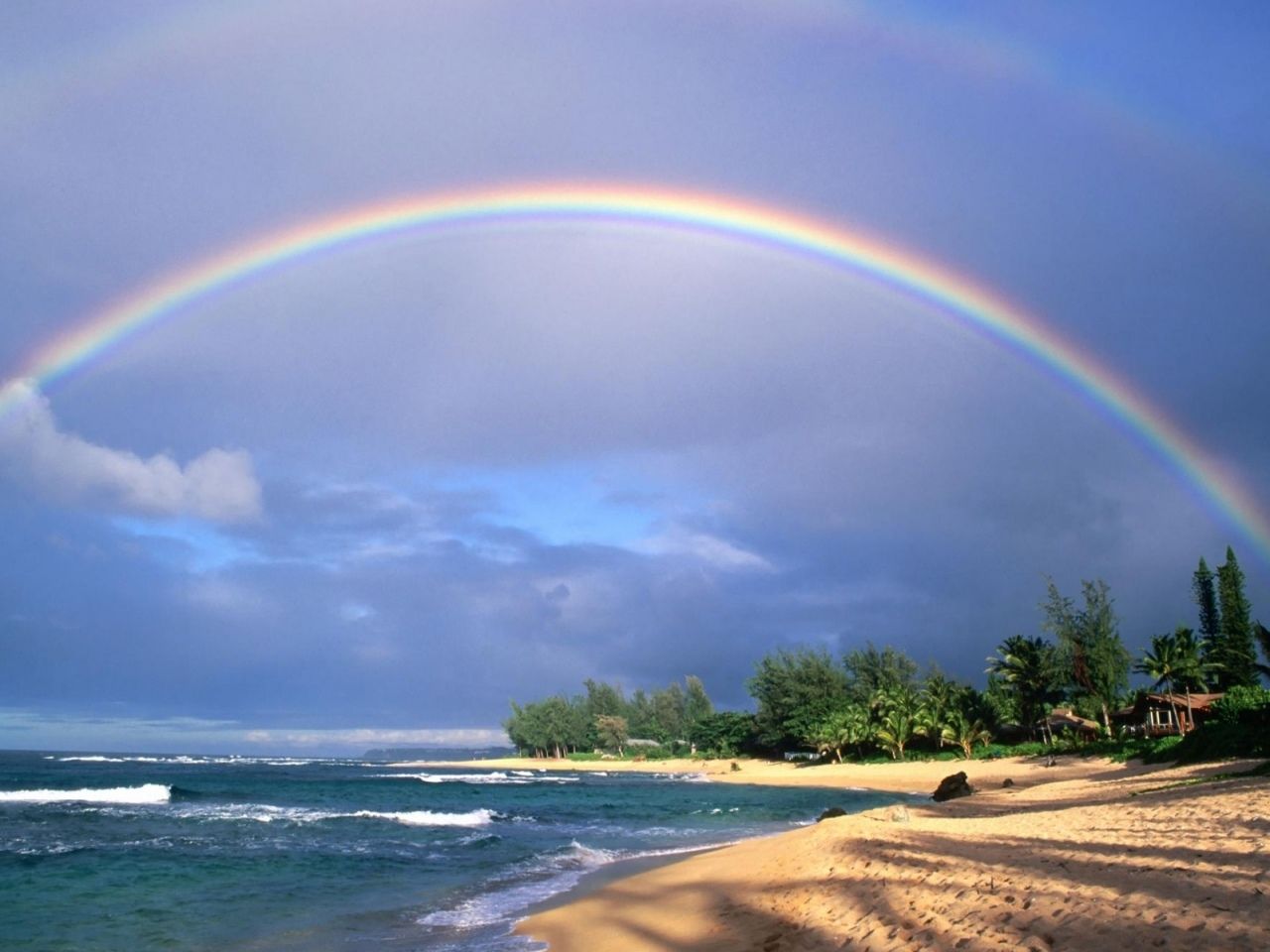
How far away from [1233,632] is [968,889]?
262ft

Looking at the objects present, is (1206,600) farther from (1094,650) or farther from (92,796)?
(92,796)

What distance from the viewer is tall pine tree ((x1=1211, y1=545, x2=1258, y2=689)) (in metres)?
69.5

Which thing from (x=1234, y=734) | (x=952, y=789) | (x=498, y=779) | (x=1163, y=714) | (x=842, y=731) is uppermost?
(x=1234, y=734)

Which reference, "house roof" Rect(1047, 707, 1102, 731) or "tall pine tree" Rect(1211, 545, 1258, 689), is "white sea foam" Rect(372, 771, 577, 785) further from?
"tall pine tree" Rect(1211, 545, 1258, 689)

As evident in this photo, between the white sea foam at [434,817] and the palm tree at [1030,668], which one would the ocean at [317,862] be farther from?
the palm tree at [1030,668]

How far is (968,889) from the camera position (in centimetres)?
1091

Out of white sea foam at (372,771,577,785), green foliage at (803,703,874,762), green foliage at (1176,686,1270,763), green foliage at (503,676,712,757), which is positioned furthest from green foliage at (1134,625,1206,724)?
green foliage at (503,676,712,757)

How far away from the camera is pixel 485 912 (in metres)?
18.1

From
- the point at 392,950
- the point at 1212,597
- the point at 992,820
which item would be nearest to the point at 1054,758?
the point at 992,820

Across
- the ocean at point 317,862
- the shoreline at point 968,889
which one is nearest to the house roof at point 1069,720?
the ocean at point 317,862

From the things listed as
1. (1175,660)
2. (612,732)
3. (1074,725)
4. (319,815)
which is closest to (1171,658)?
(1175,660)

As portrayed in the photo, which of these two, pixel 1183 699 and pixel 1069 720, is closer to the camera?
pixel 1183 699

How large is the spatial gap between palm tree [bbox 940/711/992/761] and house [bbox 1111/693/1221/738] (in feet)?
32.9

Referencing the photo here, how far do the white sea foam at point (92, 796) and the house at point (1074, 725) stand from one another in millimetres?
57144
